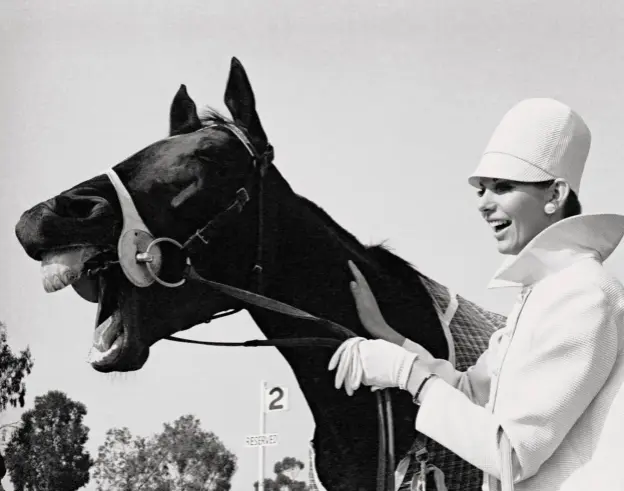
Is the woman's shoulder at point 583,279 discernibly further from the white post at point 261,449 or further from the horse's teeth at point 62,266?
the white post at point 261,449

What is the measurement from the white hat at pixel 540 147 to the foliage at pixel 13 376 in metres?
1.63

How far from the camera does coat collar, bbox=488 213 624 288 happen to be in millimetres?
804

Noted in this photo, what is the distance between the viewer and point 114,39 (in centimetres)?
209

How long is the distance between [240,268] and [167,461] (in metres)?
0.98

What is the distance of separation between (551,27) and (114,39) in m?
0.97

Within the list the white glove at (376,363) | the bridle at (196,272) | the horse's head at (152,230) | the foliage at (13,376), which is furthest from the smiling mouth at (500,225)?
the foliage at (13,376)

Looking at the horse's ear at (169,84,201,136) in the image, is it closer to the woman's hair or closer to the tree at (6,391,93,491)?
the woman's hair

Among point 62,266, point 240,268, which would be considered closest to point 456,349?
point 240,268

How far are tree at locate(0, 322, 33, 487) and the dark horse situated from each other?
0.99 metres

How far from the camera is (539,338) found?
744 mm

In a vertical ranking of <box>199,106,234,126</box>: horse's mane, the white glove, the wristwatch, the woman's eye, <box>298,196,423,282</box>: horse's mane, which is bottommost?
the wristwatch

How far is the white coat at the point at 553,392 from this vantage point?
0.72 m

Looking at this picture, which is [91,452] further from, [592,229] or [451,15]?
[592,229]

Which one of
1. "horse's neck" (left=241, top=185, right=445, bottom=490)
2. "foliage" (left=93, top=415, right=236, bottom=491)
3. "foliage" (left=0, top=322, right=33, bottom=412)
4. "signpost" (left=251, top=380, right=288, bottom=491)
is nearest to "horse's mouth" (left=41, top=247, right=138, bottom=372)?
"horse's neck" (left=241, top=185, right=445, bottom=490)
